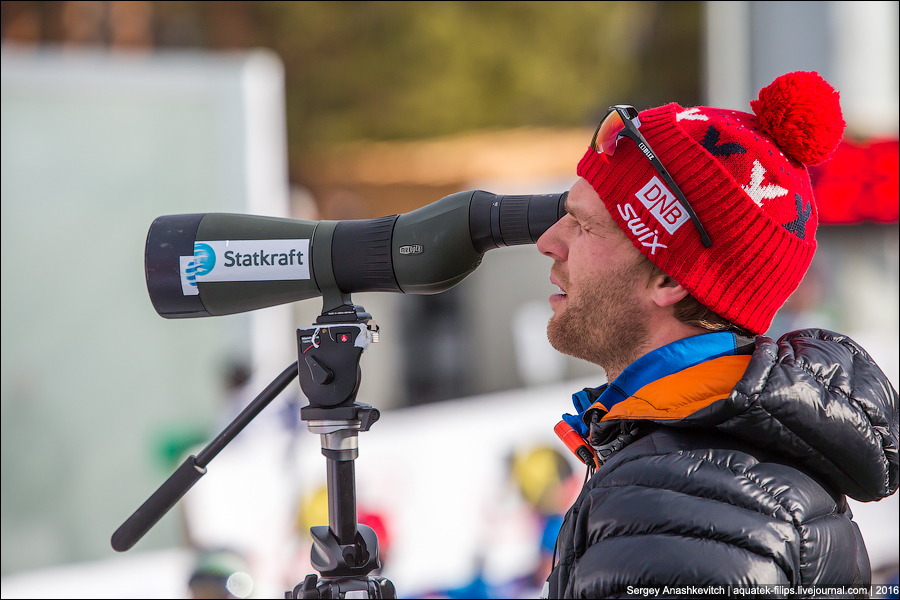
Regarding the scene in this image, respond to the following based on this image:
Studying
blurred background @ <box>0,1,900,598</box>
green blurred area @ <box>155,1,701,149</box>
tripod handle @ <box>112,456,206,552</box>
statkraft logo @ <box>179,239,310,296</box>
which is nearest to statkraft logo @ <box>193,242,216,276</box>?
statkraft logo @ <box>179,239,310,296</box>

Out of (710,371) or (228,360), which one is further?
(228,360)

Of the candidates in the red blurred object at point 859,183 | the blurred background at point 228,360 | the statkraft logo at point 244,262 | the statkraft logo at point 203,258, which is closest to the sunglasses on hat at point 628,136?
the statkraft logo at point 244,262

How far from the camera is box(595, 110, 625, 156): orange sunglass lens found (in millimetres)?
1435

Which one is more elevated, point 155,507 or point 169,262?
point 169,262

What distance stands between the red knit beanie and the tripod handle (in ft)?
2.94

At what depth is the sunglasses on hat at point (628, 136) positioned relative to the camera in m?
1.37

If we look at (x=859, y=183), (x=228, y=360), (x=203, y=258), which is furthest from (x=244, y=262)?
(x=859, y=183)

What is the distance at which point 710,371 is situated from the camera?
1.23 m

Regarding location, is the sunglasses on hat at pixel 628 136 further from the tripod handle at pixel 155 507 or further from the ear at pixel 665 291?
the tripod handle at pixel 155 507

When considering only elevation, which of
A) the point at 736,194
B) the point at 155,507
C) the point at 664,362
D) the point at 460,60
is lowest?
the point at 155,507

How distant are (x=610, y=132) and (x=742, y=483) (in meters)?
0.65

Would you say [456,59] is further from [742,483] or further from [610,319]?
[742,483]

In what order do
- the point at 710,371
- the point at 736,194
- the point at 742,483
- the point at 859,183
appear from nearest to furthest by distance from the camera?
the point at 742,483, the point at 710,371, the point at 736,194, the point at 859,183

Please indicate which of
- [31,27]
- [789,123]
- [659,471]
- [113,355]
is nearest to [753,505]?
[659,471]
